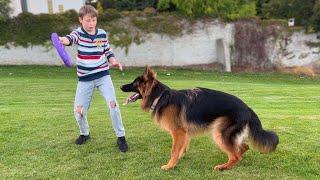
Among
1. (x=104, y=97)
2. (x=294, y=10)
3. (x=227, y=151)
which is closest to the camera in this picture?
(x=227, y=151)

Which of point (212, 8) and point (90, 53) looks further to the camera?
point (212, 8)

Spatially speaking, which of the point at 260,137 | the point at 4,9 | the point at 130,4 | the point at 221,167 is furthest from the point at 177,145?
the point at 130,4

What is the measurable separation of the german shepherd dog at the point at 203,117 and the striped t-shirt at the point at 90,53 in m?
0.55

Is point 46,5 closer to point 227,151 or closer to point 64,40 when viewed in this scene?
point 64,40

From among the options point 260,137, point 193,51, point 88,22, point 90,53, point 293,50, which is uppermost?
point 88,22

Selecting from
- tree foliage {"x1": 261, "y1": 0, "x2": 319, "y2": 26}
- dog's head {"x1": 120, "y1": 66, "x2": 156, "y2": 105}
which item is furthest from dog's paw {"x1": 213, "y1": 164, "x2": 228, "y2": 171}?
tree foliage {"x1": 261, "y1": 0, "x2": 319, "y2": 26}

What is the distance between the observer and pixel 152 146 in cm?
641

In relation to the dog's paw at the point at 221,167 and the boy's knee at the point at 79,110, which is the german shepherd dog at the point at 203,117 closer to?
the dog's paw at the point at 221,167

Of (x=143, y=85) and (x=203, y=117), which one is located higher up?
(x=143, y=85)

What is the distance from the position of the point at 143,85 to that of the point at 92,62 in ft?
2.76

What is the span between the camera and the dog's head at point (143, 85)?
5.55 m

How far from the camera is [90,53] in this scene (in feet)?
19.5

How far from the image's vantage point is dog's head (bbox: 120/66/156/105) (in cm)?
555

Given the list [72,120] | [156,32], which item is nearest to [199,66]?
[156,32]
